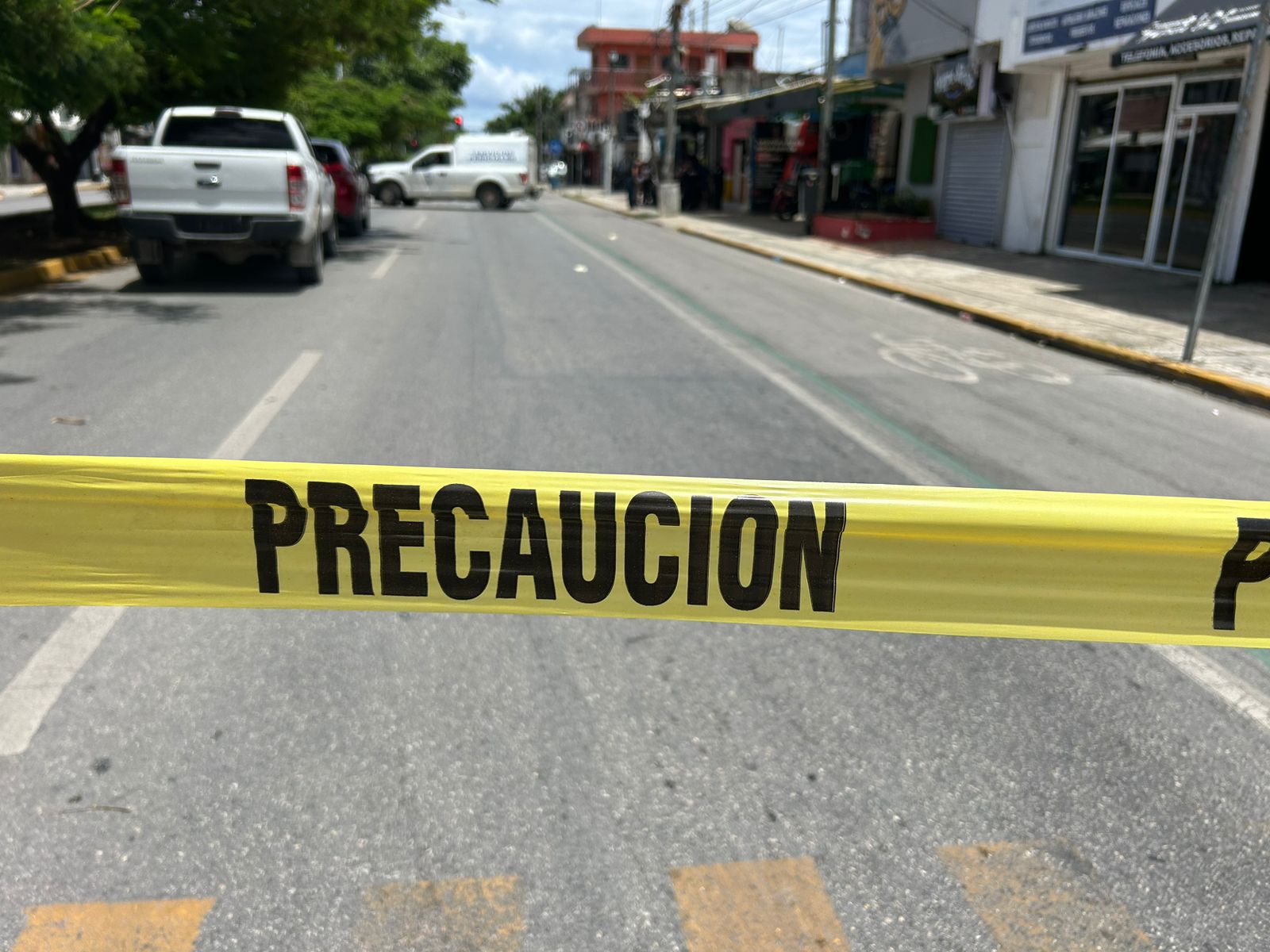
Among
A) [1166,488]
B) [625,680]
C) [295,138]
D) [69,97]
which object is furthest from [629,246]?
[625,680]

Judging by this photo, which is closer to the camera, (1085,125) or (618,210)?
(1085,125)

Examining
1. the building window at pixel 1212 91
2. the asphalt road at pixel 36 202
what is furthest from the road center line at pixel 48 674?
the asphalt road at pixel 36 202

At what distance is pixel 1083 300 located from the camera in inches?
552

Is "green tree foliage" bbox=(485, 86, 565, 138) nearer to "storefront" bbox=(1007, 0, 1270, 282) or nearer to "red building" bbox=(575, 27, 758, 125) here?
"red building" bbox=(575, 27, 758, 125)

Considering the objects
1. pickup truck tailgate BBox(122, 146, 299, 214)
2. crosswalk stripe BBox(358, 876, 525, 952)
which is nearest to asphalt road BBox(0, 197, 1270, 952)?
crosswalk stripe BBox(358, 876, 525, 952)

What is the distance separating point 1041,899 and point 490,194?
3711cm

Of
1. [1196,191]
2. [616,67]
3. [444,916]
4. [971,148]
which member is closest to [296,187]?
[444,916]

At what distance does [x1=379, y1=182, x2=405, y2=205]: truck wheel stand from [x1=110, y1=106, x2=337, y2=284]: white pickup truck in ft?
85.0

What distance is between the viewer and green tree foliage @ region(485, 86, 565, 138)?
108875 mm

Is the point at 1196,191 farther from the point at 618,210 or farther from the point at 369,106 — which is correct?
the point at 618,210

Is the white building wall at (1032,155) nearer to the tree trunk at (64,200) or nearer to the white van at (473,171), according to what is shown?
the tree trunk at (64,200)

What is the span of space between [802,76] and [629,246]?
19406 mm

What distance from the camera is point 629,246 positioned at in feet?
73.0

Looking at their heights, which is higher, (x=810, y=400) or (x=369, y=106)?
(x=369, y=106)
